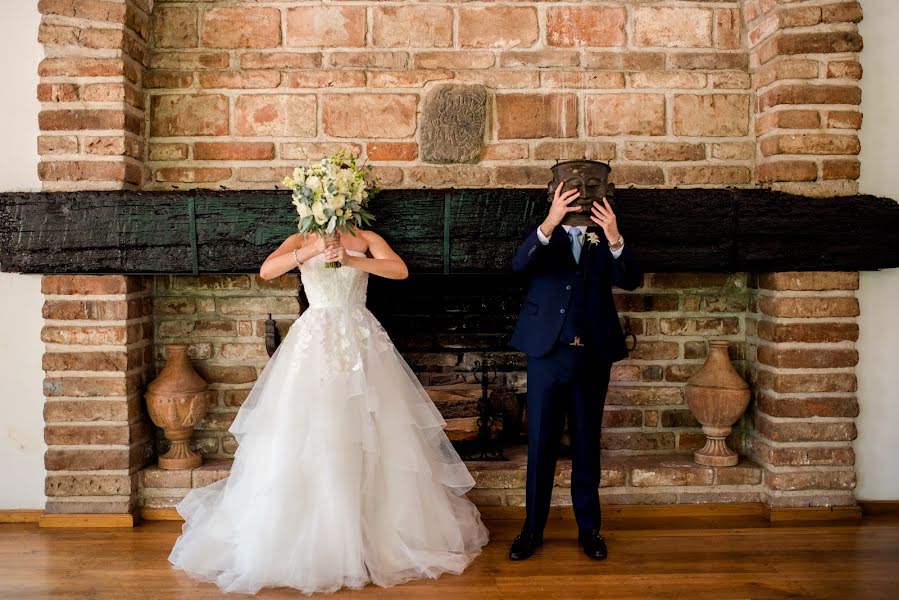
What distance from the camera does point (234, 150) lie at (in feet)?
12.8

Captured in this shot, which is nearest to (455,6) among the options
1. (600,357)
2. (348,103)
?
(348,103)

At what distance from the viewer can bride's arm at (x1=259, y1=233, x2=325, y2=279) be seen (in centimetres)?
314

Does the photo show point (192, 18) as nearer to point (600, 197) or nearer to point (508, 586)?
point (600, 197)

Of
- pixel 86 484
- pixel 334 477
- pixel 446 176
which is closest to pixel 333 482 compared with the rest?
pixel 334 477

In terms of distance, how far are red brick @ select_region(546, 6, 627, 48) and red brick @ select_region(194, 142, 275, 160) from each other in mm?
1609

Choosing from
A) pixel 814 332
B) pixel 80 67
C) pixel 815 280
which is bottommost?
pixel 814 332

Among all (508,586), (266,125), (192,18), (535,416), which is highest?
(192,18)

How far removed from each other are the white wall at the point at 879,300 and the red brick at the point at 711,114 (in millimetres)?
587

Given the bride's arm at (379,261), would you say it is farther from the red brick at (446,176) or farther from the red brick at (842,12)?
the red brick at (842,12)

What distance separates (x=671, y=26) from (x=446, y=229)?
1.66 meters

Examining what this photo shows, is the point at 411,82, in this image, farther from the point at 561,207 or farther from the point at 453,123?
the point at 561,207

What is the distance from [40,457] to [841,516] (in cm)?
410

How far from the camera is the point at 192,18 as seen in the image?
391cm

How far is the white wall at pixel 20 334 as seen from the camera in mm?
3686
